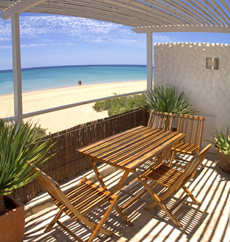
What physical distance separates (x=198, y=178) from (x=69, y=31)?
41.8m

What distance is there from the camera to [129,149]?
357 cm

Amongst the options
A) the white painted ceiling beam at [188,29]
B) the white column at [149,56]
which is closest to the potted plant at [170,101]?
the white column at [149,56]

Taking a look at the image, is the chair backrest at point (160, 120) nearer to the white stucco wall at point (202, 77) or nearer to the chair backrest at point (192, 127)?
the chair backrest at point (192, 127)

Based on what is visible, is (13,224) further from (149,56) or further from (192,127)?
(149,56)

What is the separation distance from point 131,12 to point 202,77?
2.00 metres

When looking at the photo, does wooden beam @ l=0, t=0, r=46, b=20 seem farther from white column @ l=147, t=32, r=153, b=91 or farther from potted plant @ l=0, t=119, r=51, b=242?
white column @ l=147, t=32, r=153, b=91

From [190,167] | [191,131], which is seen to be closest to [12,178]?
[190,167]

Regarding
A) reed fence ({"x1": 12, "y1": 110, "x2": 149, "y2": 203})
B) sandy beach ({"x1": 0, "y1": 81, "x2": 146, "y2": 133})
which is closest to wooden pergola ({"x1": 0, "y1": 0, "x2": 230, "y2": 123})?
reed fence ({"x1": 12, "y1": 110, "x2": 149, "y2": 203})

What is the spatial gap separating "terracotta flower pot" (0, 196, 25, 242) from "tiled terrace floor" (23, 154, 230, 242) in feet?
0.88

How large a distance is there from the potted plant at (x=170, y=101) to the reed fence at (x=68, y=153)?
43.0 inches

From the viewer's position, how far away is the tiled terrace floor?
3.00 m

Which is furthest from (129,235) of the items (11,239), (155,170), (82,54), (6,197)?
(82,54)

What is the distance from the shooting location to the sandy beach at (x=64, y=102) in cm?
2633

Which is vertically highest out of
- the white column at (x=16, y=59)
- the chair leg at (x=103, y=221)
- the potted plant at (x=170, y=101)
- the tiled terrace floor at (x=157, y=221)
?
the white column at (x=16, y=59)
